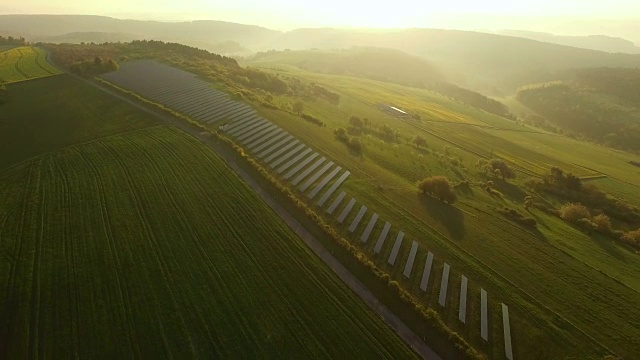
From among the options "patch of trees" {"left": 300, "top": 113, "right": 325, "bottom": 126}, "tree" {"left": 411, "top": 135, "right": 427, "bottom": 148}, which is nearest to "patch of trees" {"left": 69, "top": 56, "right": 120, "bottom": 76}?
"patch of trees" {"left": 300, "top": 113, "right": 325, "bottom": 126}

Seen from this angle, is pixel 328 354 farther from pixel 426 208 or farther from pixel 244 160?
pixel 244 160

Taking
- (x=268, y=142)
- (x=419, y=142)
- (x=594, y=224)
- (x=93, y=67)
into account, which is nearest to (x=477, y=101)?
(x=419, y=142)

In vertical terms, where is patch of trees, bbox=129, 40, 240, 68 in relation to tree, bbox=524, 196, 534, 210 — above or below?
above

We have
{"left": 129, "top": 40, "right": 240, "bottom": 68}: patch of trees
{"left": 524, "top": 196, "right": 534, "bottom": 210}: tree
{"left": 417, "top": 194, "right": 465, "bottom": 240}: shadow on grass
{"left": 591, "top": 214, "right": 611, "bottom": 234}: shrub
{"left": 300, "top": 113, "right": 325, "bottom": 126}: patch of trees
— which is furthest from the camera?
{"left": 129, "top": 40, "right": 240, "bottom": 68}: patch of trees

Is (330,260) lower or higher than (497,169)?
lower

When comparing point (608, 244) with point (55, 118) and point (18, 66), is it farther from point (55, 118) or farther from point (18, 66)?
point (18, 66)

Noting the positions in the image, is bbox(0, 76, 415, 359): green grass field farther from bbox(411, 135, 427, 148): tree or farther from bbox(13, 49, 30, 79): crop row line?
bbox(411, 135, 427, 148): tree

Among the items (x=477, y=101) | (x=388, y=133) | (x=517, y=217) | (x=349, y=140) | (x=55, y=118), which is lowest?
(x=517, y=217)

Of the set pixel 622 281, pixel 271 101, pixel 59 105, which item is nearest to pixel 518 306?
pixel 622 281
